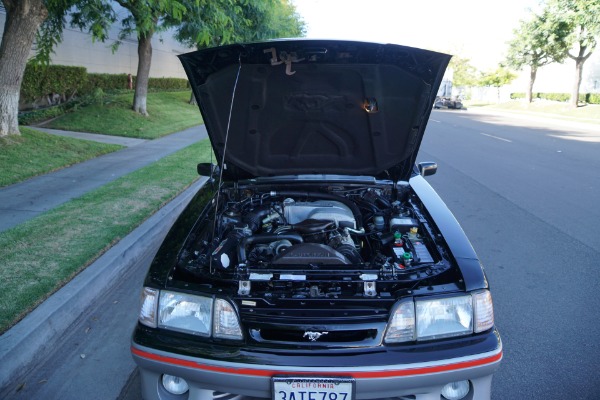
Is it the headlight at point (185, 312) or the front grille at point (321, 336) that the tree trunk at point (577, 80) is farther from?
the headlight at point (185, 312)

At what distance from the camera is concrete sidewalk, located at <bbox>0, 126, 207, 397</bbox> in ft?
10.6

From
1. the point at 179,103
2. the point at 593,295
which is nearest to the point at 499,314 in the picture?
the point at 593,295

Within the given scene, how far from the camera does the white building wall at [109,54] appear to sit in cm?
1970

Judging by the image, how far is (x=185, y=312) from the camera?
2385 mm

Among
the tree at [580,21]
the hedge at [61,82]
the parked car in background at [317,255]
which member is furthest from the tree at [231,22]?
the tree at [580,21]

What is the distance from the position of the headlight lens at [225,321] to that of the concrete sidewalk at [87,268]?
5.27 ft

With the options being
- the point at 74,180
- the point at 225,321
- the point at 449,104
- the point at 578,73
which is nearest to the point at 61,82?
the point at 74,180

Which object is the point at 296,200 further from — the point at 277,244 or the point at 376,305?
the point at 376,305

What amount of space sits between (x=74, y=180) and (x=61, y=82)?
1046 centimetres

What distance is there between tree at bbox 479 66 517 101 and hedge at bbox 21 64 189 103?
46.3 m

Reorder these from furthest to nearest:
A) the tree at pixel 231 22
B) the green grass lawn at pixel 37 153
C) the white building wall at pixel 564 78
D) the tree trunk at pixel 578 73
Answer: the white building wall at pixel 564 78 < the tree trunk at pixel 578 73 < the tree at pixel 231 22 < the green grass lawn at pixel 37 153

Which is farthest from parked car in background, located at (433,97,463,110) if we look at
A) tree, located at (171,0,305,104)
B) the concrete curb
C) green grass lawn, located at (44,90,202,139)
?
the concrete curb

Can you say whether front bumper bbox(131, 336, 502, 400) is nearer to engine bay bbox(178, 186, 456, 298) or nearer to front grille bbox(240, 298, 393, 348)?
front grille bbox(240, 298, 393, 348)

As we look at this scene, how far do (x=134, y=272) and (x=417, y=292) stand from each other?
3401 millimetres
